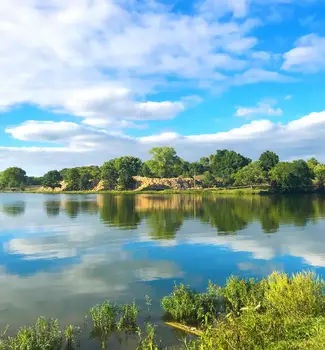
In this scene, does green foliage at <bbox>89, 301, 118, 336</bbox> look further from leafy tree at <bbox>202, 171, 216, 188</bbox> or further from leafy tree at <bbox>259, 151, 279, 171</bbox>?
leafy tree at <bbox>202, 171, 216, 188</bbox>

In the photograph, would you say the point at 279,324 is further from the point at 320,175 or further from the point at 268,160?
the point at 268,160

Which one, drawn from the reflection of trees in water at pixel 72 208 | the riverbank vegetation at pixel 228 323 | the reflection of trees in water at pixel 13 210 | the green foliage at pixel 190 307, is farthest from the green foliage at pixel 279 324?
the reflection of trees in water at pixel 13 210

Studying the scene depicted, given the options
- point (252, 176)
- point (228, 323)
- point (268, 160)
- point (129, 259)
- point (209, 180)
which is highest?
point (268, 160)

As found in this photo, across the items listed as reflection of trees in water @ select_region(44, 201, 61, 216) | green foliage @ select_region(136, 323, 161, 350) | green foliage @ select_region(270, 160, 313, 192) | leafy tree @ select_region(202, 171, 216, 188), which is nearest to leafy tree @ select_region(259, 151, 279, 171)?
green foliage @ select_region(270, 160, 313, 192)

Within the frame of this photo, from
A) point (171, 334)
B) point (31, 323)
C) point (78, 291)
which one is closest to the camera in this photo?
point (171, 334)

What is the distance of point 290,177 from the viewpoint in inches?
5763

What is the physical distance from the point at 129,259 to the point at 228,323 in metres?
21.3

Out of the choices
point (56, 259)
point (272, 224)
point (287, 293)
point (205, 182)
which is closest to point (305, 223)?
point (272, 224)

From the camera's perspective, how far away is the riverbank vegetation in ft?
41.3

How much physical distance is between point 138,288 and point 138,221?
36877 millimetres

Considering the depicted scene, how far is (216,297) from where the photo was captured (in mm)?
21500

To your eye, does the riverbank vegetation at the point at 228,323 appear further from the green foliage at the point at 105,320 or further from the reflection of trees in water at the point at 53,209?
the reflection of trees in water at the point at 53,209

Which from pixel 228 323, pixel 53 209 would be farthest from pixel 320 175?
pixel 228 323

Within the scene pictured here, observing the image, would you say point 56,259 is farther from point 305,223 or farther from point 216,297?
point 305,223
